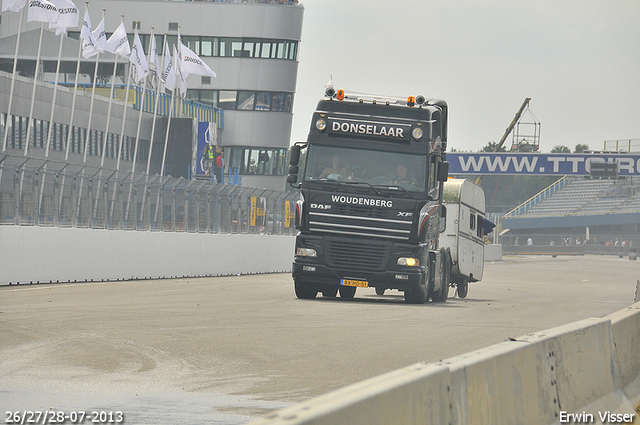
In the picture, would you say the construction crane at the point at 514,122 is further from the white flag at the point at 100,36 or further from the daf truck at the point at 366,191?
the daf truck at the point at 366,191

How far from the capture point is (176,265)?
27.5 meters

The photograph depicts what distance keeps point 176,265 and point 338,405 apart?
24.6m

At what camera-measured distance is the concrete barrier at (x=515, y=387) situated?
137 inches

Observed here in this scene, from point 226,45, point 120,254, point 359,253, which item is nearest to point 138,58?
point 226,45

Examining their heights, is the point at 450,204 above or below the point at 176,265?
above

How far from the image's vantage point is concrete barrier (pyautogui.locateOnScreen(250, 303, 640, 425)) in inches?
Result: 137

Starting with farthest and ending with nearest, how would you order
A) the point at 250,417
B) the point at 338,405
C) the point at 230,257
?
the point at 230,257 → the point at 250,417 → the point at 338,405

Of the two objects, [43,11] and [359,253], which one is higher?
[43,11]

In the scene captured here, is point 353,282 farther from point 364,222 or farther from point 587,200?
point 587,200

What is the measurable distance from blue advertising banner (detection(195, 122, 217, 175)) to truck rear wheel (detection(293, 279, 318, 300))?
4814 cm

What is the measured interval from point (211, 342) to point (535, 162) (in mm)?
55201

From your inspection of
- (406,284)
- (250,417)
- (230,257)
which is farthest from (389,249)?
(230,257)

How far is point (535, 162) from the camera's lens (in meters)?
64.1

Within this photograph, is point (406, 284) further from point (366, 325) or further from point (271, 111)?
point (271, 111)
